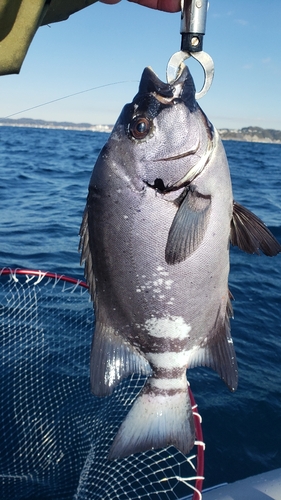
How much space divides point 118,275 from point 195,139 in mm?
740

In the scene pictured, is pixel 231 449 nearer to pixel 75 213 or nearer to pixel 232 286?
pixel 232 286

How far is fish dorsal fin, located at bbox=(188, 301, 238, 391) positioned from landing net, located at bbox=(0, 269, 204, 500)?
687 millimetres

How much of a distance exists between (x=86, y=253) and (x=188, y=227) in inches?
21.0

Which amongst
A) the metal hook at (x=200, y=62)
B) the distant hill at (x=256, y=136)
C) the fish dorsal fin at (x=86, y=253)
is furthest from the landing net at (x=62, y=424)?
the distant hill at (x=256, y=136)

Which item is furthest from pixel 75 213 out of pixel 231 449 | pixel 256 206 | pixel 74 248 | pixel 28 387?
pixel 231 449

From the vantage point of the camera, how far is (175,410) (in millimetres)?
2430

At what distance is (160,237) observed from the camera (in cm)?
213

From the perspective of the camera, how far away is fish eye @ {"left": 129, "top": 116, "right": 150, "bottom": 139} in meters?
2.17

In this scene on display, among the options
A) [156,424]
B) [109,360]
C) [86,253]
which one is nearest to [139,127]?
[86,253]

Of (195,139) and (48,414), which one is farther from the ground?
(195,139)

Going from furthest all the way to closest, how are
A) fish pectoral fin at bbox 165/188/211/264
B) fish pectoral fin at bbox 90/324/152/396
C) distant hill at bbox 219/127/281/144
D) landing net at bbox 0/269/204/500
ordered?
distant hill at bbox 219/127/281/144 → landing net at bbox 0/269/204/500 → fish pectoral fin at bbox 90/324/152/396 → fish pectoral fin at bbox 165/188/211/264

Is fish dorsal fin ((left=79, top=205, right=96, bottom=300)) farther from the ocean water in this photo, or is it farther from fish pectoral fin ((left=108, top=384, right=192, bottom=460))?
the ocean water

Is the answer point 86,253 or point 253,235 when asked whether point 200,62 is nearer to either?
point 253,235

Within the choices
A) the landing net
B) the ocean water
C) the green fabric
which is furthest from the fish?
the ocean water
